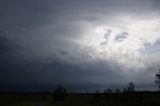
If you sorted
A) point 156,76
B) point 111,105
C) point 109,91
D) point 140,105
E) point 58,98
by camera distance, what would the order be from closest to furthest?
point 140,105 < point 111,105 < point 156,76 < point 109,91 < point 58,98

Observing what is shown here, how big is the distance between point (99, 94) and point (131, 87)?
13.0m

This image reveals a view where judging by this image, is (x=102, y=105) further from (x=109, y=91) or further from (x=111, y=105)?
(x=109, y=91)

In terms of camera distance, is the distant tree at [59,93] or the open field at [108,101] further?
the distant tree at [59,93]

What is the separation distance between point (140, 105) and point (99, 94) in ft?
97.0

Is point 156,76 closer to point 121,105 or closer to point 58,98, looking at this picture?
point 121,105

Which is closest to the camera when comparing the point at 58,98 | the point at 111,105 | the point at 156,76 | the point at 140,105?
the point at 140,105

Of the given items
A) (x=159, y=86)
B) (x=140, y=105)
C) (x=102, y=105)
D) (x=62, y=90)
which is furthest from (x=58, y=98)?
(x=140, y=105)

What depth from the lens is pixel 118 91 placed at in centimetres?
8331

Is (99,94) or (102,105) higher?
(99,94)

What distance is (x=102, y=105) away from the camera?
5734 cm

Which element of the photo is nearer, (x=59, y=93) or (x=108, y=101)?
(x=108, y=101)

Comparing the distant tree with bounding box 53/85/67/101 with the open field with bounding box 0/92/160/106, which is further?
the distant tree with bounding box 53/85/67/101

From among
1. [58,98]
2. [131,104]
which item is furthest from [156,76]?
[58,98]

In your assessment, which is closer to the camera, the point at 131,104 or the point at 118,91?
the point at 131,104
